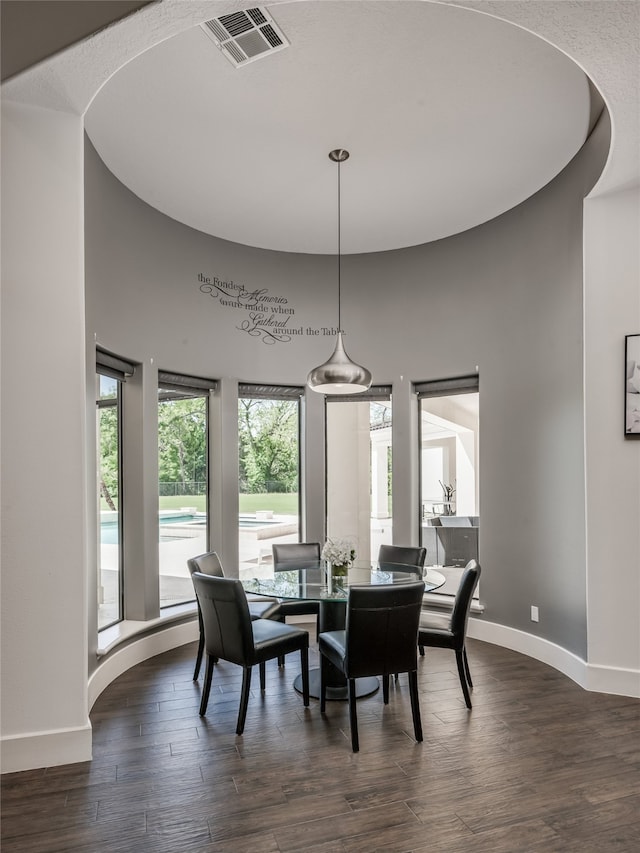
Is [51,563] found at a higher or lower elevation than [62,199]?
lower

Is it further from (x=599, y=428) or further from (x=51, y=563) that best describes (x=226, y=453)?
(x=599, y=428)

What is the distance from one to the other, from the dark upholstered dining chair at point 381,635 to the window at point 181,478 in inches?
88.5

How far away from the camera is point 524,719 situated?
3.36 meters

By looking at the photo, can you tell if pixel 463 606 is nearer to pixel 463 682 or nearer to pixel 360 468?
pixel 463 682

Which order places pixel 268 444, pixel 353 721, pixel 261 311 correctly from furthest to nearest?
pixel 268 444 < pixel 261 311 < pixel 353 721

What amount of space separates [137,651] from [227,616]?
4.92 feet

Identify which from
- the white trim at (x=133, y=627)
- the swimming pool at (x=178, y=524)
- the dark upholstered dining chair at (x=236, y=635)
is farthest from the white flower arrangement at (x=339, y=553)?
the swimming pool at (x=178, y=524)

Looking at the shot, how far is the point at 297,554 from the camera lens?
15.8 ft

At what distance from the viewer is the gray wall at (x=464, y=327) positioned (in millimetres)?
4074

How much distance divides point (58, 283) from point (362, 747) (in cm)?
283

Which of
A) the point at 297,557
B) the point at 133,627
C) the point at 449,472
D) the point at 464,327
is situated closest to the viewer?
the point at 133,627

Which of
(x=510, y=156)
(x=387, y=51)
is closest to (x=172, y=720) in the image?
(x=387, y=51)

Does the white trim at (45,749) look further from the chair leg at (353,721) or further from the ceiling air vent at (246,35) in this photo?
the ceiling air vent at (246,35)

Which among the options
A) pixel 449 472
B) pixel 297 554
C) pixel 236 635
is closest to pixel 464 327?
pixel 449 472
